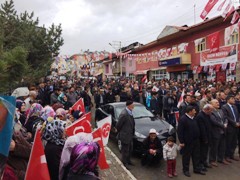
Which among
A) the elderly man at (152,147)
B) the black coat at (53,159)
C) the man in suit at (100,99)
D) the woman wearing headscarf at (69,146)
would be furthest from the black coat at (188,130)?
the man in suit at (100,99)

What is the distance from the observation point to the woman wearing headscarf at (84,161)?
280 cm

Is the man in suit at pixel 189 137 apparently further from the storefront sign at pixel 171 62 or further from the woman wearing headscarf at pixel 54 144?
the storefront sign at pixel 171 62

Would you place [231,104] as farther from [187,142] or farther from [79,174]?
[79,174]

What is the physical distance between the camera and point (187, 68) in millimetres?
27375

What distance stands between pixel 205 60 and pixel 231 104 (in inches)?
657

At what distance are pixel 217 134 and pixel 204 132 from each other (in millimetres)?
713

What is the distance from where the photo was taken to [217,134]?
7465 mm

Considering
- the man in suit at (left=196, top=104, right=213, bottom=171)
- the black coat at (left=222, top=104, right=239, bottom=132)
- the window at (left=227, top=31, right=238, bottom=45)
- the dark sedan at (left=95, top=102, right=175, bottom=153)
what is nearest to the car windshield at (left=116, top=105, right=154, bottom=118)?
the dark sedan at (left=95, top=102, right=175, bottom=153)

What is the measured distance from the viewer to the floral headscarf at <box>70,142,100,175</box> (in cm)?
280

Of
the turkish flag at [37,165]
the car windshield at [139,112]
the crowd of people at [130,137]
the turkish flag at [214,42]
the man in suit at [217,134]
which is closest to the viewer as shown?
the turkish flag at [37,165]

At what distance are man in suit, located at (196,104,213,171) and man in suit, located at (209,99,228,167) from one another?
20 centimetres

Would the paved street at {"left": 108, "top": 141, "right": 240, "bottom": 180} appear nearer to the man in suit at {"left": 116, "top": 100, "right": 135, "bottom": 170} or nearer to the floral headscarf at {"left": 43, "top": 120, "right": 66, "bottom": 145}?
the man in suit at {"left": 116, "top": 100, "right": 135, "bottom": 170}

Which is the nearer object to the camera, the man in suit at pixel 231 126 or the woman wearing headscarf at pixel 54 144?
the woman wearing headscarf at pixel 54 144

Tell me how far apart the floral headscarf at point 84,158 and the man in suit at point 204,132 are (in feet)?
15.2
